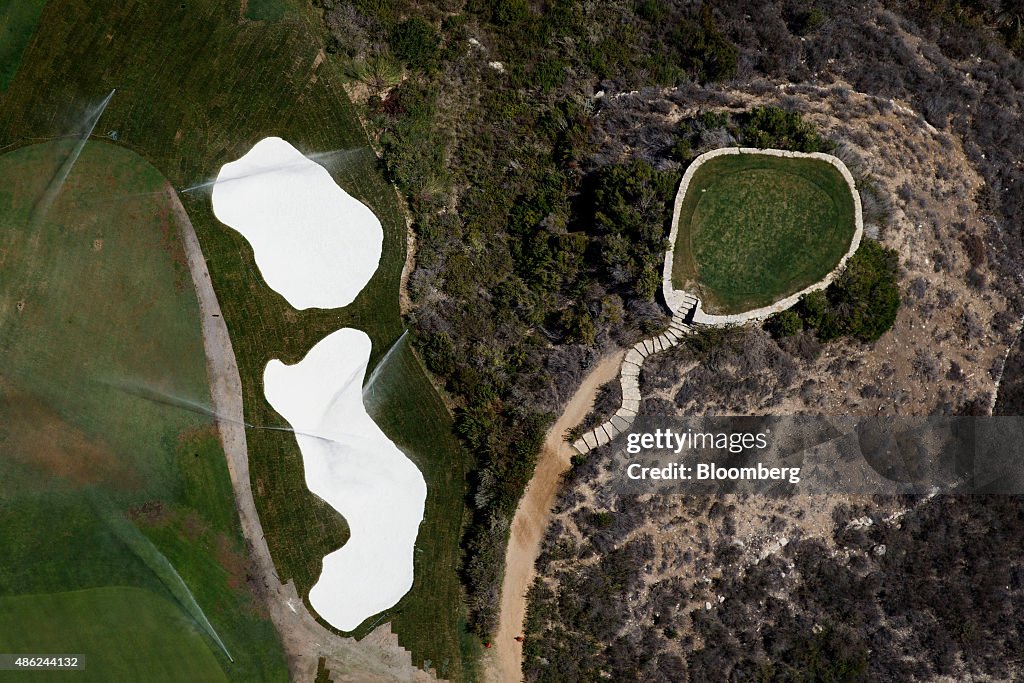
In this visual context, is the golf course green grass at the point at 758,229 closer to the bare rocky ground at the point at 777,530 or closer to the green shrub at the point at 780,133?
the green shrub at the point at 780,133

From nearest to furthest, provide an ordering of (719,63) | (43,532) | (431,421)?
(43,532) < (431,421) < (719,63)

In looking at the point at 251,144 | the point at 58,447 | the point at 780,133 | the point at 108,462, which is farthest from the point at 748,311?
the point at 58,447

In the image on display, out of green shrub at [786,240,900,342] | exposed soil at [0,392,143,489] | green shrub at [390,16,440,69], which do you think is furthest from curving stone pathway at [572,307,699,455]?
exposed soil at [0,392,143,489]

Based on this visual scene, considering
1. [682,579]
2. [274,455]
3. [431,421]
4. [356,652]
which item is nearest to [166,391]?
[274,455]

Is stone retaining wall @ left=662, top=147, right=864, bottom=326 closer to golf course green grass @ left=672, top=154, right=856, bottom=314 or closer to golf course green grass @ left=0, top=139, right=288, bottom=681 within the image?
golf course green grass @ left=672, top=154, right=856, bottom=314

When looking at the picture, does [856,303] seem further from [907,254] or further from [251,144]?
[251,144]

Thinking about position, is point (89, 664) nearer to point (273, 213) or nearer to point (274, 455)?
point (274, 455)
